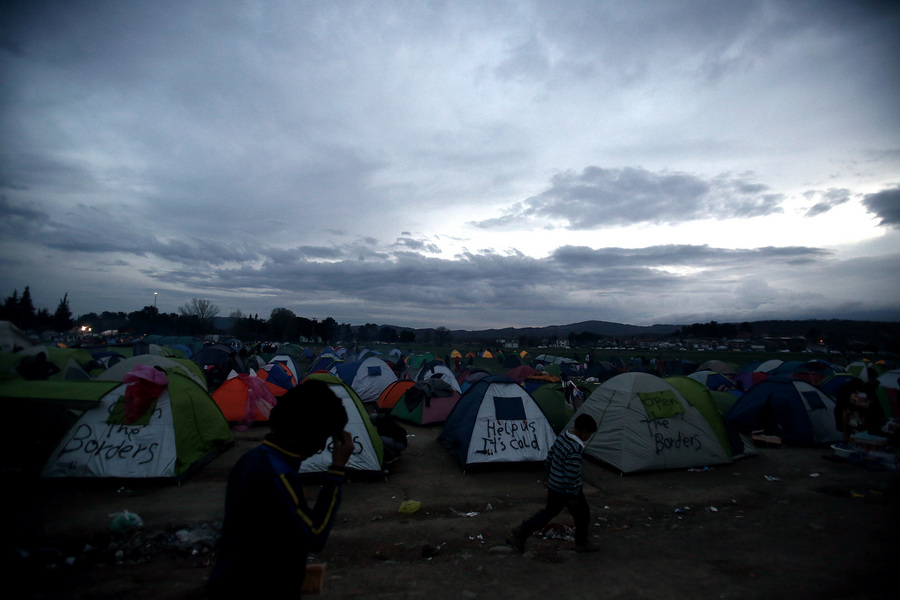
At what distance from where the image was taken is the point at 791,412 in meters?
12.0

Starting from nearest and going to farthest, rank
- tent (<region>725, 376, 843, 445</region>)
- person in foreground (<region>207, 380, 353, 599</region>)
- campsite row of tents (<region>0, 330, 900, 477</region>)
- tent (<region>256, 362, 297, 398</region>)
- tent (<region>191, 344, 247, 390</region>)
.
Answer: person in foreground (<region>207, 380, 353, 599</region>), campsite row of tents (<region>0, 330, 900, 477</region>), tent (<region>725, 376, 843, 445</region>), tent (<region>256, 362, 297, 398</region>), tent (<region>191, 344, 247, 390</region>)

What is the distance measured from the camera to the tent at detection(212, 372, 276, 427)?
12766 mm

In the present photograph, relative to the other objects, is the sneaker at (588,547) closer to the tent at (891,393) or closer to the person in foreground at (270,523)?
the person in foreground at (270,523)

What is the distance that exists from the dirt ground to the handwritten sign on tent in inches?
50.7

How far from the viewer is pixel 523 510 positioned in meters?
7.11

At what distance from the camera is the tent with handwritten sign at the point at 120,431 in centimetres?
732

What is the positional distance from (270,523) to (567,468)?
4.28 meters

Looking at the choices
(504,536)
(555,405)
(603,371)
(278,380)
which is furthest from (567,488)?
(603,371)

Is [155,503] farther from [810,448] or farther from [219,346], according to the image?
[219,346]

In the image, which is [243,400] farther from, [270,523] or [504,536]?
[270,523]

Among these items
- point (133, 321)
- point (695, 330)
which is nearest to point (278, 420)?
point (133, 321)

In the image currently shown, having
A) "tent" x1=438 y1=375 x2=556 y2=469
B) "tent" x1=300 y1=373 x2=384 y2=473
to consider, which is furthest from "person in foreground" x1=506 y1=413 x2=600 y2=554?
"tent" x1=300 y1=373 x2=384 y2=473

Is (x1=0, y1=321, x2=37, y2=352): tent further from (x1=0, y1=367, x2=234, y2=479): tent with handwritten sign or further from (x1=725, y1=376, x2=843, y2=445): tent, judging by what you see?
(x1=725, y1=376, x2=843, y2=445): tent

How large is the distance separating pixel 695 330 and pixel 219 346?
128m
